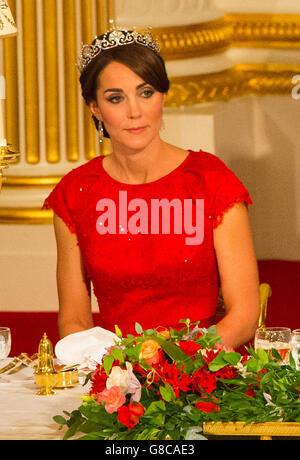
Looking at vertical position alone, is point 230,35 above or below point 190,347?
above

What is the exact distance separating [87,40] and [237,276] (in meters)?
1.97

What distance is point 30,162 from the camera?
164 inches

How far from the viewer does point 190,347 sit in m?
1.50

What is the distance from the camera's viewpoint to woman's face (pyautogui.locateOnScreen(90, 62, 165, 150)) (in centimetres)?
246

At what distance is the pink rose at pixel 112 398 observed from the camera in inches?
55.6

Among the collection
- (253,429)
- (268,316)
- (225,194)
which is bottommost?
(268,316)

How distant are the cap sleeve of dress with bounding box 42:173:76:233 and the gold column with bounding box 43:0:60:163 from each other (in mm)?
1429

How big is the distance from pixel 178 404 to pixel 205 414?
46 mm

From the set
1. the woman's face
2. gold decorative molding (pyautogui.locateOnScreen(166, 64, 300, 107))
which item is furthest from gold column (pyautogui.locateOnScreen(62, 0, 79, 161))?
the woman's face

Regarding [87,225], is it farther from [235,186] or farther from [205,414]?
[205,414]

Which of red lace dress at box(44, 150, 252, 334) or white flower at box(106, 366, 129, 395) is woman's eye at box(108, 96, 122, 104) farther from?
white flower at box(106, 366, 129, 395)

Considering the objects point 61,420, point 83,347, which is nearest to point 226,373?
point 61,420

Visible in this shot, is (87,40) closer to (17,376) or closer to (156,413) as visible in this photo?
(17,376)
